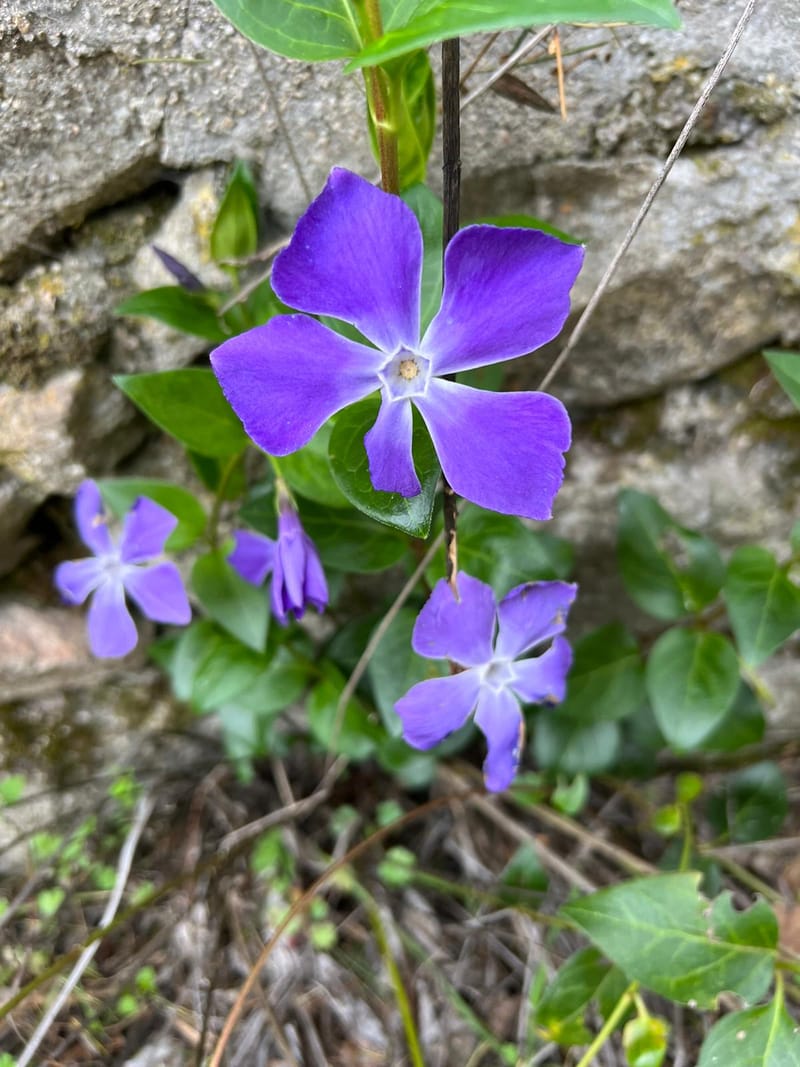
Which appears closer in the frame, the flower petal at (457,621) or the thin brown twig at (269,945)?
the flower petal at (457,621)

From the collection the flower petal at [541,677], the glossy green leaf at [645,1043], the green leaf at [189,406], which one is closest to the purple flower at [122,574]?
the green leaf at [189,406]

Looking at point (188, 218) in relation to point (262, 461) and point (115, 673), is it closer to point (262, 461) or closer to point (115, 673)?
point (262, 461)

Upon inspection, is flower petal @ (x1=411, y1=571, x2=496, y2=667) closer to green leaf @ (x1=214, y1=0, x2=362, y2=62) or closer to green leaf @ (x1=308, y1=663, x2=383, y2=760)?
green leaf @ (x1=308, y1=663, x2=383, y2=760)

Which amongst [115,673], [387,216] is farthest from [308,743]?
[387,216]

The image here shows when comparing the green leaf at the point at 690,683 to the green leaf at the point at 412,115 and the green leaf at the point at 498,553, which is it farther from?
the green leaf at the point at 412,115

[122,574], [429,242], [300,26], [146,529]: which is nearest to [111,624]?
[122,574]
